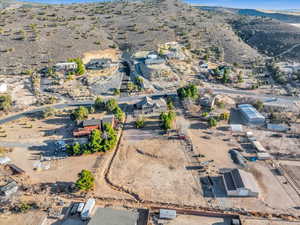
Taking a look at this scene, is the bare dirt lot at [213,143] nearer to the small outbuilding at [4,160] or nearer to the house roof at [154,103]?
the house roof at [154,103]

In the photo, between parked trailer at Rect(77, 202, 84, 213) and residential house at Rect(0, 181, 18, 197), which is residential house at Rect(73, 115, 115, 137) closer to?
residential house at Rect(0, 181, 18, 197)

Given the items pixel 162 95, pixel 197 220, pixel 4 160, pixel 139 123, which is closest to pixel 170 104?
pixel 162 95

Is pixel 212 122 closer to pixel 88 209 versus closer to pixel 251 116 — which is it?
pixel 251 116

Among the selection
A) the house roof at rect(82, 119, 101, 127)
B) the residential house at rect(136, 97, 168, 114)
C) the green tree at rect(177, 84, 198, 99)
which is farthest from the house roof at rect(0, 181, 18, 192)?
the green tree at rect(177, 84, 198, 99)

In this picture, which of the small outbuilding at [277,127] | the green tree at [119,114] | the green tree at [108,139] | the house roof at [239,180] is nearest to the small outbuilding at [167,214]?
the house roof at [239,180]

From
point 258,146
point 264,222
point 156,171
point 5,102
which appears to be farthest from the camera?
point 5,102

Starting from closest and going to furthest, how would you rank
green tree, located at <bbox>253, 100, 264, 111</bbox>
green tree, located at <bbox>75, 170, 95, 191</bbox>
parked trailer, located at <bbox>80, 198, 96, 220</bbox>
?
parked trailer, located at <bbox>80, 198, 96, 220</bbox> → green tree, located at <bbox>75, 170, 95, 191</bbox> → green tree, located at <bbox>253, 100, 264, 111</bbox>
